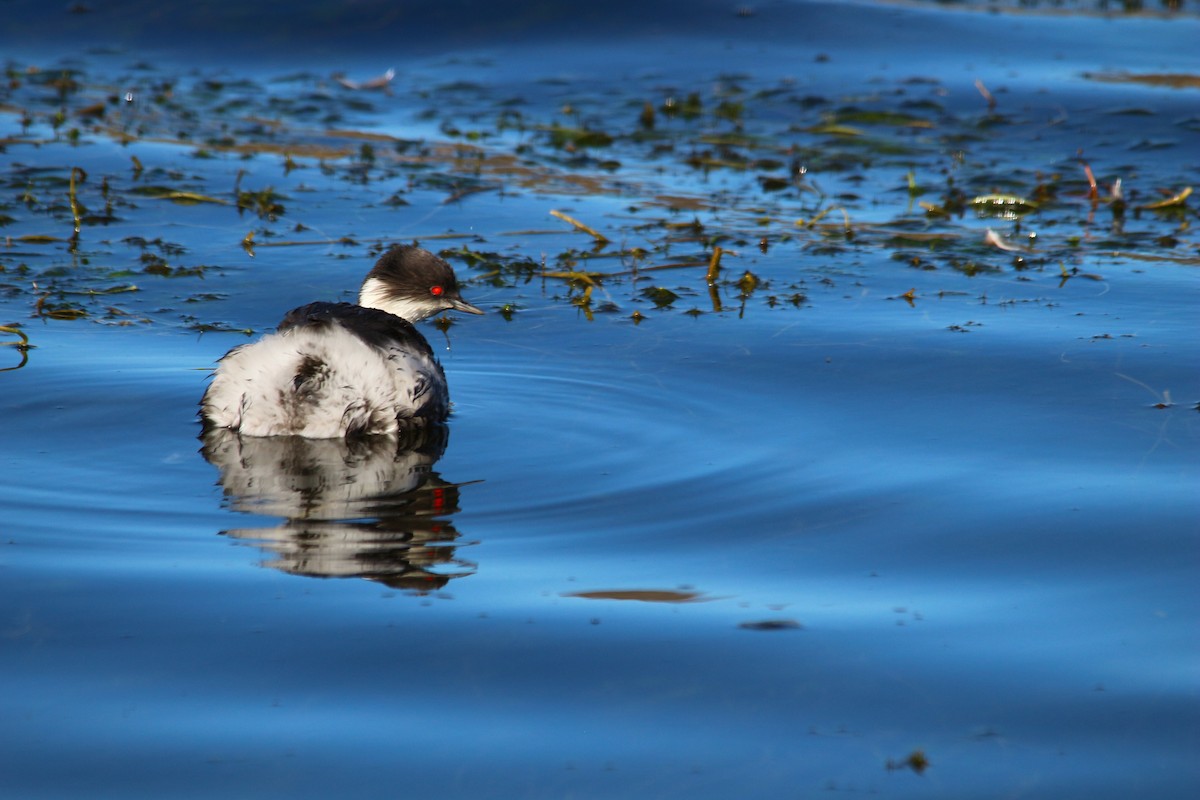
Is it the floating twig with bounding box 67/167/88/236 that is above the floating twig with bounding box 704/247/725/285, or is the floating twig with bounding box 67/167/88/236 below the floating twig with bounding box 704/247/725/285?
above

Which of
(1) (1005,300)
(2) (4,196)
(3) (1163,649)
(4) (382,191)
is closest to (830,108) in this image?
(4) (382,191)

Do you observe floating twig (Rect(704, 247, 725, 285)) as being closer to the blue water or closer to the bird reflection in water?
the blue water

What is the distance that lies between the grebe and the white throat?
795 millimetres

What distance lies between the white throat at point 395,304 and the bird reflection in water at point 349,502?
3.08ft

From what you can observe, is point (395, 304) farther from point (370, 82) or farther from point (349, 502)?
point (370, 82)

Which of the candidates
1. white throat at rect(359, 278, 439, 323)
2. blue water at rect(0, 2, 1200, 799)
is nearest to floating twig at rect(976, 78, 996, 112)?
blue water at rect(0, 2, 1200, 799)

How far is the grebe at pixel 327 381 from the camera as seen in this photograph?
5574mm

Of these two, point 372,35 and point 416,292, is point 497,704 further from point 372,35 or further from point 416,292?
point 372,35

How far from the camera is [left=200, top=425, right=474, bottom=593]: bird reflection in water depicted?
179 inches

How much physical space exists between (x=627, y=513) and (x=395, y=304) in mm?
2231

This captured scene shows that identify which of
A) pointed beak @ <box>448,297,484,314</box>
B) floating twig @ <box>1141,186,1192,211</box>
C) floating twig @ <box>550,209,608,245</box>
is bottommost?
pointed beak @ <box>448,297,484,314</box>

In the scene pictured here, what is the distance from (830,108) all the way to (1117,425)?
7.02m

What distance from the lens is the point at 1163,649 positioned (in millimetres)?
4113

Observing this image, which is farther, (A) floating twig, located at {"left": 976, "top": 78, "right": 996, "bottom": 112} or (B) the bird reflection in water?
(A) floating twig, located at {"left": 976, "top": 78, "right": 996, "bottom": 112}
